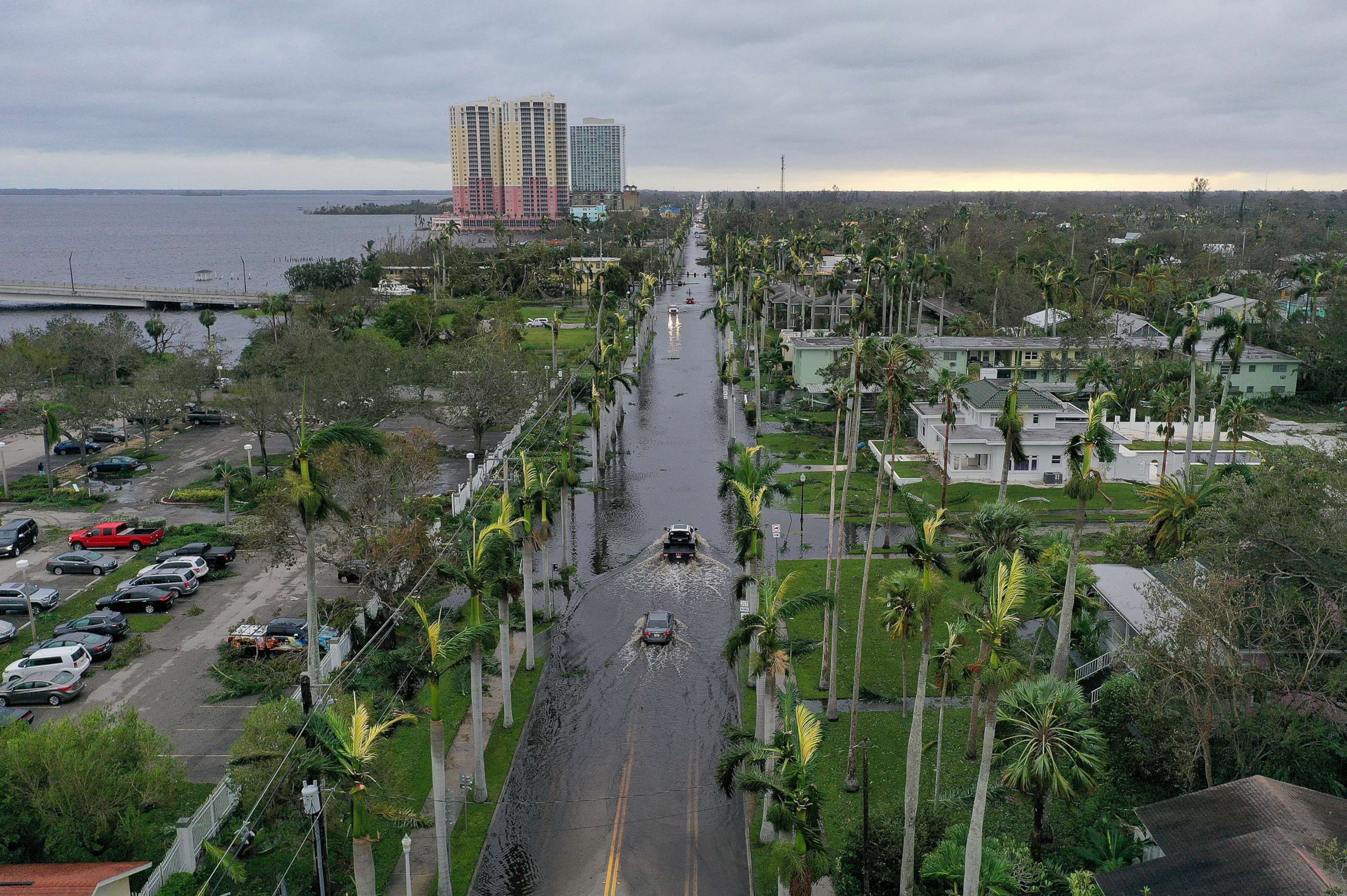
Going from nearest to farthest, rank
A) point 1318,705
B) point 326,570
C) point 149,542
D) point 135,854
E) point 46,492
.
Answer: point 135,854 < point 1318,705 < point 326,570 < point 149,542 < point 46,492

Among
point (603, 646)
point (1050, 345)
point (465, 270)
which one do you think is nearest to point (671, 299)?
point (465, 270)

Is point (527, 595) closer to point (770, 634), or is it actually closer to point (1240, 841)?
point (770, 634)

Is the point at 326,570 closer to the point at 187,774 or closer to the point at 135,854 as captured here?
the point at 187,774

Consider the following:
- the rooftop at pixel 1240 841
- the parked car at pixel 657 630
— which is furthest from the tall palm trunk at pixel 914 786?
the parked car at pixel 657 630

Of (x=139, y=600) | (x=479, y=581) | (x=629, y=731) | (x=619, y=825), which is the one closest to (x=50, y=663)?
(x=139, y=600)

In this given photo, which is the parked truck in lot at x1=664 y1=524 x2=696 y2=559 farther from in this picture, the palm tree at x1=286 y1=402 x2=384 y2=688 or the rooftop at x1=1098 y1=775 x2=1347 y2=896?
the rooftop at x1=1098 y1=775 x2=1347 y2=896

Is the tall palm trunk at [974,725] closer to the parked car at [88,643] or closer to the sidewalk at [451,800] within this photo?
the sidewalk at [451,800]
